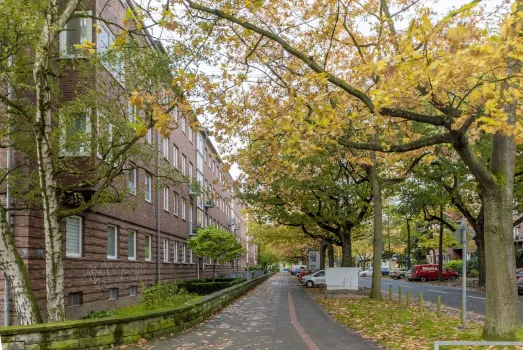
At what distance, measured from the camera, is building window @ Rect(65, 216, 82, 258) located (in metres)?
14.8

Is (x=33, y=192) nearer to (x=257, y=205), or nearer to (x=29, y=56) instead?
(x=29, y=56)

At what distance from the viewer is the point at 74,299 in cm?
1496

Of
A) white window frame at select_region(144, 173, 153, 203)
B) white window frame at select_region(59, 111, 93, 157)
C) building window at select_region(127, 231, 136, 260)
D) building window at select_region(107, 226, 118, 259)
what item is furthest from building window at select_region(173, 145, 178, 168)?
white window frame at select_region(59, 111, 93, 157)

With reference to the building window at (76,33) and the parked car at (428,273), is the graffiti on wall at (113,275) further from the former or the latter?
the parked car at (428,273)

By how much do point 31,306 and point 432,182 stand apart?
25.2 m

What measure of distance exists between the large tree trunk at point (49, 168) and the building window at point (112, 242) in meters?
9.08

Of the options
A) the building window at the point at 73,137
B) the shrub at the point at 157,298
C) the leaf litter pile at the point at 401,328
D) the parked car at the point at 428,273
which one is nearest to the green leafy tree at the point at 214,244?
the leaf litter pile at the point at 401,328

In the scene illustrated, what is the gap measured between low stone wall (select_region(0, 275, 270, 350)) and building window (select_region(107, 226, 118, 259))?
7556mm

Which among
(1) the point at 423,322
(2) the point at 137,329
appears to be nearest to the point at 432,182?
(1) the point at 423,322

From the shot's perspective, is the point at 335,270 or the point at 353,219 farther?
the point at 353,219

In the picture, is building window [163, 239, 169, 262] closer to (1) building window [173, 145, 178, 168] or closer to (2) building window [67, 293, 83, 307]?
(1) building window [173, 145, 178, 168]

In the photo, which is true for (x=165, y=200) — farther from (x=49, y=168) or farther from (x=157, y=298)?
(x=49, y=168)

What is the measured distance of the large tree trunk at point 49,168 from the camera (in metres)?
8.78

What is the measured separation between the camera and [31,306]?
907cm
